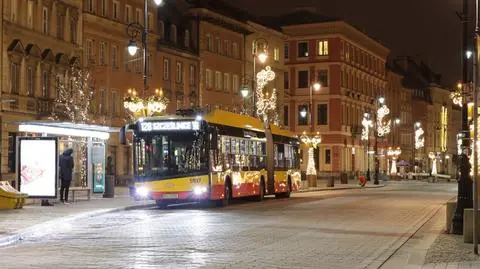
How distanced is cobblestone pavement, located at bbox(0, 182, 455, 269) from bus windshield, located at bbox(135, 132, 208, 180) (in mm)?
1868

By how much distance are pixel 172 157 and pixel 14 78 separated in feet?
70.8

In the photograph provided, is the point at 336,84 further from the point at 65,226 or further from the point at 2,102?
the point at 65,226

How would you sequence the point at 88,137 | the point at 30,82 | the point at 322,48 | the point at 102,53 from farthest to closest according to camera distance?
the point at 322,48 < the point at 102,53 < the point at 30,82 < the point at 88,137

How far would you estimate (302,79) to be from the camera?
10575 cm

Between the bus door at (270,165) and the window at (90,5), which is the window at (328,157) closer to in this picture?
the window at (90,5)

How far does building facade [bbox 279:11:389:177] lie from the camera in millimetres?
103250

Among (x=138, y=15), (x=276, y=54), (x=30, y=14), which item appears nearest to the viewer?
(x=30, y=14)

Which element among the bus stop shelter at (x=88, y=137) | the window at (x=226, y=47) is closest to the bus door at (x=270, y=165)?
the bus stop shelter at (x=88, y=137)

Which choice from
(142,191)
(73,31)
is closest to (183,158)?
(142,191)

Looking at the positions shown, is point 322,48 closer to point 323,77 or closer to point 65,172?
point 323,77

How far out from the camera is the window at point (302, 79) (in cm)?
10512

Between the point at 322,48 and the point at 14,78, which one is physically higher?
the point at 322,48

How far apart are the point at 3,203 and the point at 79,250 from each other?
1252 cm

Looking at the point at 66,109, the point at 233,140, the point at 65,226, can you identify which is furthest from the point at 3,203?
the point at 66,109
